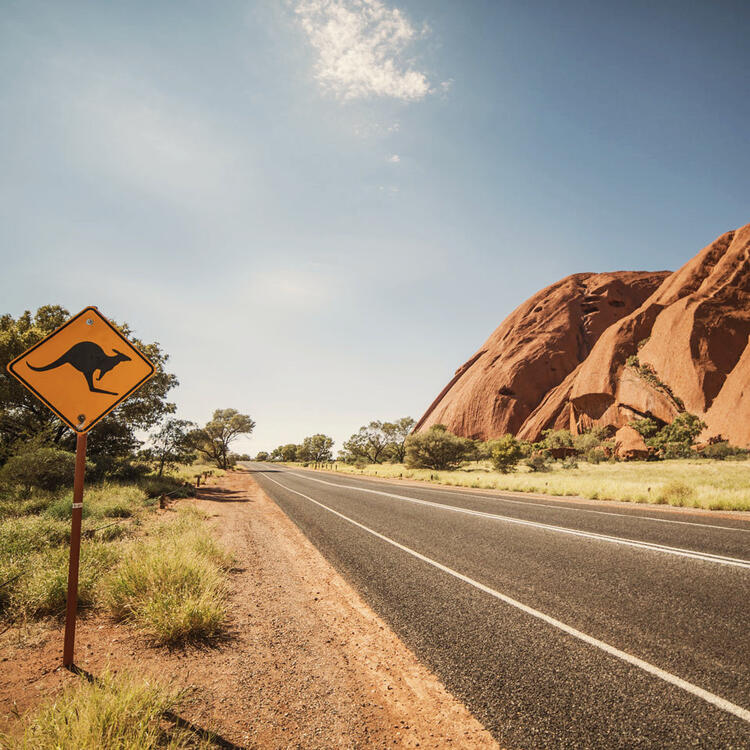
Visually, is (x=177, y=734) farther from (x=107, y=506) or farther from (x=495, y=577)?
(x=107, y=506)

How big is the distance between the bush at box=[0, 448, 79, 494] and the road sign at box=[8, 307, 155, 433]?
38.7ft

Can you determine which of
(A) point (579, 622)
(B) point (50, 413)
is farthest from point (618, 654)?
(B) point (50, 413)

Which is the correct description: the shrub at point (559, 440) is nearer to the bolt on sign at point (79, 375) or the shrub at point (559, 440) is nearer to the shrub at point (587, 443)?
the shrub at point (587, 443)

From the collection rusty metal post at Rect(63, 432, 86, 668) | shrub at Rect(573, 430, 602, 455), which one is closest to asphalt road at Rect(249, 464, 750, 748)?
rusty metal post at Rect(63, 432, 86, 668)

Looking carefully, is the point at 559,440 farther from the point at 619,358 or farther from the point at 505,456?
the point at 505,456

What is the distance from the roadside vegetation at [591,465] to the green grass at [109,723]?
48.8ft

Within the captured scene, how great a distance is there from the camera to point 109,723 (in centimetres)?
209

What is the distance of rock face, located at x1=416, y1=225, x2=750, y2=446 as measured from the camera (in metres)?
42.8

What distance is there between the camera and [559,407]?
56.9 metres

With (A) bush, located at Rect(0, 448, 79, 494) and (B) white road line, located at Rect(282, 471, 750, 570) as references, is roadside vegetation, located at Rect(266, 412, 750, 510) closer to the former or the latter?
(B) white road line, located at Rect(282, 471, 750, 570)

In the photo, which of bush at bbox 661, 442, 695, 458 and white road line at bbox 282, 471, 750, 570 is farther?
bush at bbox 661, 442, 695, 458

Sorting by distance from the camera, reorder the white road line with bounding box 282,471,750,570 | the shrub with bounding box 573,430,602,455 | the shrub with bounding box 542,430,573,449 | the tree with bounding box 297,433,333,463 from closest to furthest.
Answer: the white road line with bounding box 282,471,750,570, the shrub with bounding box 573,430,602,455, the shrub with bounding box 542,430,573,449, the tree with bounding box 297,433,333,463

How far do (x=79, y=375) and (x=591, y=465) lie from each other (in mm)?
41503

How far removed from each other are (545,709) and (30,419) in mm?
22590
